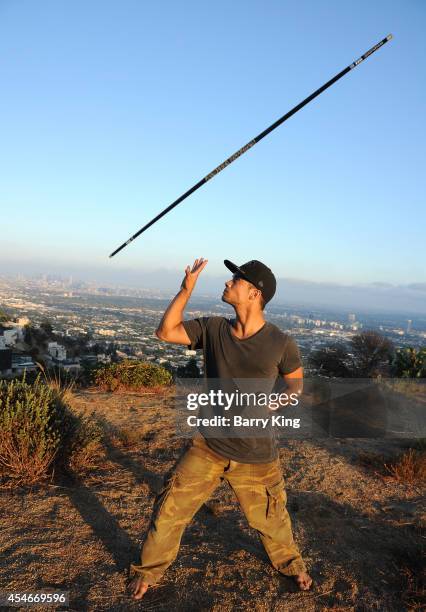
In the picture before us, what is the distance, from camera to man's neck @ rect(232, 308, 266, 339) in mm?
3182

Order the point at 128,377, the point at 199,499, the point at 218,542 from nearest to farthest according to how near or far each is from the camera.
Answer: the point at 199,499
the point at 218,542
the point at 128,377

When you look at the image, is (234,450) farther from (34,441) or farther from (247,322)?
(34,441)

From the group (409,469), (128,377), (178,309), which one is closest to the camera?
(178,309)

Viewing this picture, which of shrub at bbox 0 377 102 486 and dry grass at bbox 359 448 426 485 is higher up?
shrub at bbox 0 377 102 486

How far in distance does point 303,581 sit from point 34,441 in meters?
3.03

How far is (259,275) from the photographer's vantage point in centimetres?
315

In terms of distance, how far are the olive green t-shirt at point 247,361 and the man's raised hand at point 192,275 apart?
0.33m

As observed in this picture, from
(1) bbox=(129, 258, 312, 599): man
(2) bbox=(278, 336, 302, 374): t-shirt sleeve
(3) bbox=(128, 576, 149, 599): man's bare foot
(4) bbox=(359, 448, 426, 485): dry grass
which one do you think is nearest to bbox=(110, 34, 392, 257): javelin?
(1) bbox=(129, 258, 312, 599): man

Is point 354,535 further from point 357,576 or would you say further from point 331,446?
point 331,446

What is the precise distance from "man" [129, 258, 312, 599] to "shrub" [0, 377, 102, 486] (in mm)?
2101

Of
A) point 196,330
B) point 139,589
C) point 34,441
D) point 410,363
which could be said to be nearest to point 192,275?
point 196,330

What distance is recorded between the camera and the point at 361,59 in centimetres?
386

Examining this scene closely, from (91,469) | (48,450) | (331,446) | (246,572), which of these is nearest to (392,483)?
(331,446)

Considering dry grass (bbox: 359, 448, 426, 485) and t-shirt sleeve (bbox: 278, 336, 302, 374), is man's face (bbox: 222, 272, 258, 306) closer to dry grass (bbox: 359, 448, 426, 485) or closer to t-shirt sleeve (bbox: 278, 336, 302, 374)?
t-shirt sleeve (bbox: 278, 336, 302, 374)
